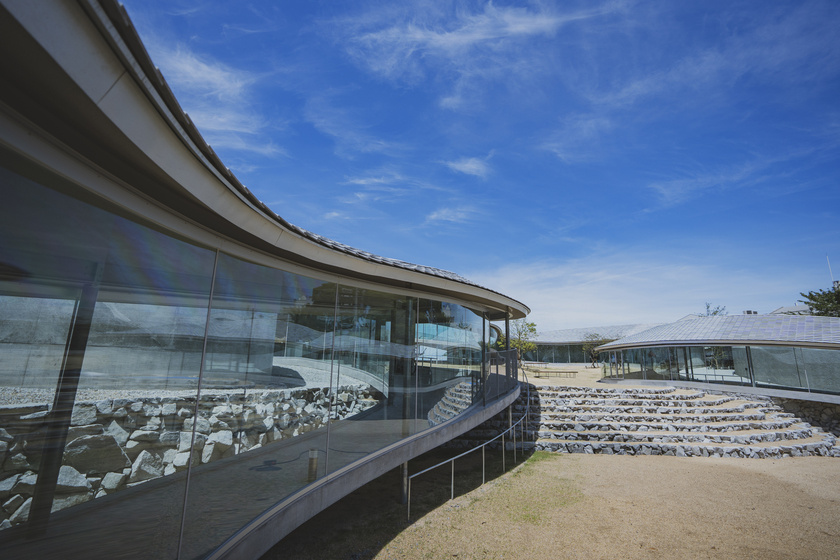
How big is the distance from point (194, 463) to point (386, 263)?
152 inches

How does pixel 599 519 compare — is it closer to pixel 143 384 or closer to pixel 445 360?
pixel 445 360

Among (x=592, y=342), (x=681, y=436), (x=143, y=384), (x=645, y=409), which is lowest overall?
(x=681, y=436)

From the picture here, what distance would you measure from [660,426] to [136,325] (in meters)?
18.9

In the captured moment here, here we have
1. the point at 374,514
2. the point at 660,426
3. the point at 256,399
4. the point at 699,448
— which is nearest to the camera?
the point at 256,399

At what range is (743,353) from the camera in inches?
830

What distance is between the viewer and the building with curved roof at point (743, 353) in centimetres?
1838

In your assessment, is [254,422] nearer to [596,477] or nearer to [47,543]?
[47,543]

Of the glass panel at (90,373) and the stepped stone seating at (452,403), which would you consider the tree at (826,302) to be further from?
the glass panel at (90,373)

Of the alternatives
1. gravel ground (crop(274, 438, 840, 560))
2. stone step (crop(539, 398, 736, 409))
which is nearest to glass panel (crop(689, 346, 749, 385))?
stone step (crop(539, 398, 736, 409))

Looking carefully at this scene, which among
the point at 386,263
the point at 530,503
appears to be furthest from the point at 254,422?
the point at 530,503

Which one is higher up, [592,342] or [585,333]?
[585,333]

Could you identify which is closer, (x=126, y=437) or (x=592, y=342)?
(x=126, y=437)

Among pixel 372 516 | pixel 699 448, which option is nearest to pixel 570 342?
pixel 699 448

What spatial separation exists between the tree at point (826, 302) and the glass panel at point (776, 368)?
804 inches
